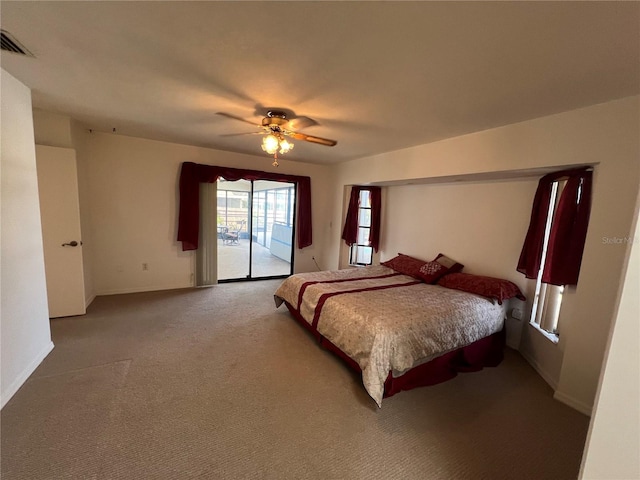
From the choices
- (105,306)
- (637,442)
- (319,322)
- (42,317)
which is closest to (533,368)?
(319,322)

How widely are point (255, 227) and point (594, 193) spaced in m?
5.48

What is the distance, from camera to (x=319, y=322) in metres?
2.64

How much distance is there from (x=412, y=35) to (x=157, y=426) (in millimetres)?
2783

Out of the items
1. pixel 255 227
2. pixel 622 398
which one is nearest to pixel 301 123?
pixel 622 398

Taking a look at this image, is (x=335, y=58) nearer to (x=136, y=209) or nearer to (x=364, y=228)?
(x=364, y=228)

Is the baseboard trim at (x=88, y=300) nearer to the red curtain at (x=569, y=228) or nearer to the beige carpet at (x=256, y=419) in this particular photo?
the beige carpet at (x=256, y=419)

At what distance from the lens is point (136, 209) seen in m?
3.94

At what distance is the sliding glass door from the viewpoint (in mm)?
5290

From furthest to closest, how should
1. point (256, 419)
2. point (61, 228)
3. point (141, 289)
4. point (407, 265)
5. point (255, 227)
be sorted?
point (255, 227) < point (141, 289) < point (407, 265) < point (61, 228) < point (256, 419)

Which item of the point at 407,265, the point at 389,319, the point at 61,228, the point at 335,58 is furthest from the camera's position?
the point at 407,265

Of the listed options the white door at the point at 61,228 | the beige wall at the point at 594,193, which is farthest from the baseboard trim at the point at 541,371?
the white door at the point at 61,228

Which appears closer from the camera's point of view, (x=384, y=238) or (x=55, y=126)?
(x=55, y=126)

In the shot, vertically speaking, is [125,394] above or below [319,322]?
below

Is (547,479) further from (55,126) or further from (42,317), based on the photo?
(55,126)
